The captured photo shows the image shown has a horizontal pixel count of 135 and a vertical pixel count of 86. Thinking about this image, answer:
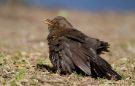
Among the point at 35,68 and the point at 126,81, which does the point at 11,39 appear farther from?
the point at 126,81

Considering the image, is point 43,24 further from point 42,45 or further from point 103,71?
point 103,71

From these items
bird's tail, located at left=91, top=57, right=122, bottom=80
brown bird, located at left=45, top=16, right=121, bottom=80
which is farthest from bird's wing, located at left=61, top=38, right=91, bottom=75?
bird's tail, located at left=91, top=57, right=122, bottom=80

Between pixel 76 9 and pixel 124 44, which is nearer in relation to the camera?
pixel 124 44

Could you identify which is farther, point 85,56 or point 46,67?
point 46,67

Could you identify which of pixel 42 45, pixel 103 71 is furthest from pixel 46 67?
pixel 42 45

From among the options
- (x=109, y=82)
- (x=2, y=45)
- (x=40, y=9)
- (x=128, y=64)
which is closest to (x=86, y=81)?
(x=109, y=82)

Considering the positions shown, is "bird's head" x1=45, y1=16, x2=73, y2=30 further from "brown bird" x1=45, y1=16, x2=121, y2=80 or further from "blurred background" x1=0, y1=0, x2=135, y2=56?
"blurred background" x1=0, y1=0, x2=135, y2=56

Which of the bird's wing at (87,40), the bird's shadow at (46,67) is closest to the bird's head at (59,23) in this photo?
the bird's wing at (87,40)
